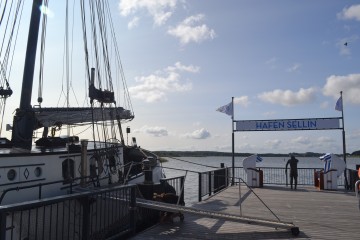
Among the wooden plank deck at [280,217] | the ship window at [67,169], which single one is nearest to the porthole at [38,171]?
the ship window at [67,169]

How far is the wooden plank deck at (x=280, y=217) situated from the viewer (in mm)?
9477

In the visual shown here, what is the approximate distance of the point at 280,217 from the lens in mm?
12383

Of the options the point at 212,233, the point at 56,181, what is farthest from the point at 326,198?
the point at 56,181

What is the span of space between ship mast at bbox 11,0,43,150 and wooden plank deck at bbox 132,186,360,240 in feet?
16.4

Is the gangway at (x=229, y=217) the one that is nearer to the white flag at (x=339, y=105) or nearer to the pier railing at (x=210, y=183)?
the pier railing at (x=210, y=183)

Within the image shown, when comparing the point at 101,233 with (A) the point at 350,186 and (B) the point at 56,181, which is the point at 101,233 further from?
(A) the point at 350,186

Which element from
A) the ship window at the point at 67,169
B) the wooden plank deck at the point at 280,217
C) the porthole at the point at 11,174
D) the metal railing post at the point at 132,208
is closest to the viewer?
the metal railing post at the point at 132,208

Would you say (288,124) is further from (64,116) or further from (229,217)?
(229,217)

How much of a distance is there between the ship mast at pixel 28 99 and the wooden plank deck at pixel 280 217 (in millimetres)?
5004

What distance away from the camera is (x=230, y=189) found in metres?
20.0

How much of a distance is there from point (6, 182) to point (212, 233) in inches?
194

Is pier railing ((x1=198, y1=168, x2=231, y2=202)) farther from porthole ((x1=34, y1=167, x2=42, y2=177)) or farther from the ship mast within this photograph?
Answer: porthole ((x1=34, y1=167, x2=42, y2=177))

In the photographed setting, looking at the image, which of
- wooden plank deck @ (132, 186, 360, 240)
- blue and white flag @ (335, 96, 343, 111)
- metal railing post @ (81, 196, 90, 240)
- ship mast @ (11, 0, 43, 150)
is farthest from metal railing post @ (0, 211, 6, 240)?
blue and white flag @ (335, 96, 343, 111)

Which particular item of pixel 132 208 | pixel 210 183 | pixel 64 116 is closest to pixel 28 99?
pixel 64 116
